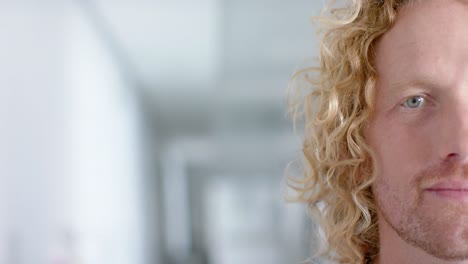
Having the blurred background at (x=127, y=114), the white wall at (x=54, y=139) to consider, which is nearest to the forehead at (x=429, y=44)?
the blurred background at (x=127, y=114)

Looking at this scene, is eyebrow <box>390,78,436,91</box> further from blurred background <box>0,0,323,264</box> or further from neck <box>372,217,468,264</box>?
blurred background <box>0,0,323,264</box>

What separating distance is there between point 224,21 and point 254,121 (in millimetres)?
1382

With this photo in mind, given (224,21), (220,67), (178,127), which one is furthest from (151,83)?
(178,127)

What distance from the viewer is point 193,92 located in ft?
24.2

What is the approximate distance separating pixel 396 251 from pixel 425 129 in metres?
0.18

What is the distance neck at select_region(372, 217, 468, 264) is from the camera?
2.99ft

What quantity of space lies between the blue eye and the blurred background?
13.7 inches

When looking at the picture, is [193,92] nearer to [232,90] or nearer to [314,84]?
[232,90]

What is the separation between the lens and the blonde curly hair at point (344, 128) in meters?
1.02

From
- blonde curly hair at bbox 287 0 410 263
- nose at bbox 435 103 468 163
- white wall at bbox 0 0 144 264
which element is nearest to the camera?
nose at bbox 435 103 468 163

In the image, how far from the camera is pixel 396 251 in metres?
0.97

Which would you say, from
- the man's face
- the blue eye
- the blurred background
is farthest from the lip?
the blurred background

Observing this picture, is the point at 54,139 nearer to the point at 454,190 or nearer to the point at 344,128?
the point at 344,128

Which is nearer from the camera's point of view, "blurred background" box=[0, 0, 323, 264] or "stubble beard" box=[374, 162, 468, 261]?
"stubble beard" box=[374, 162, 468, 261]
